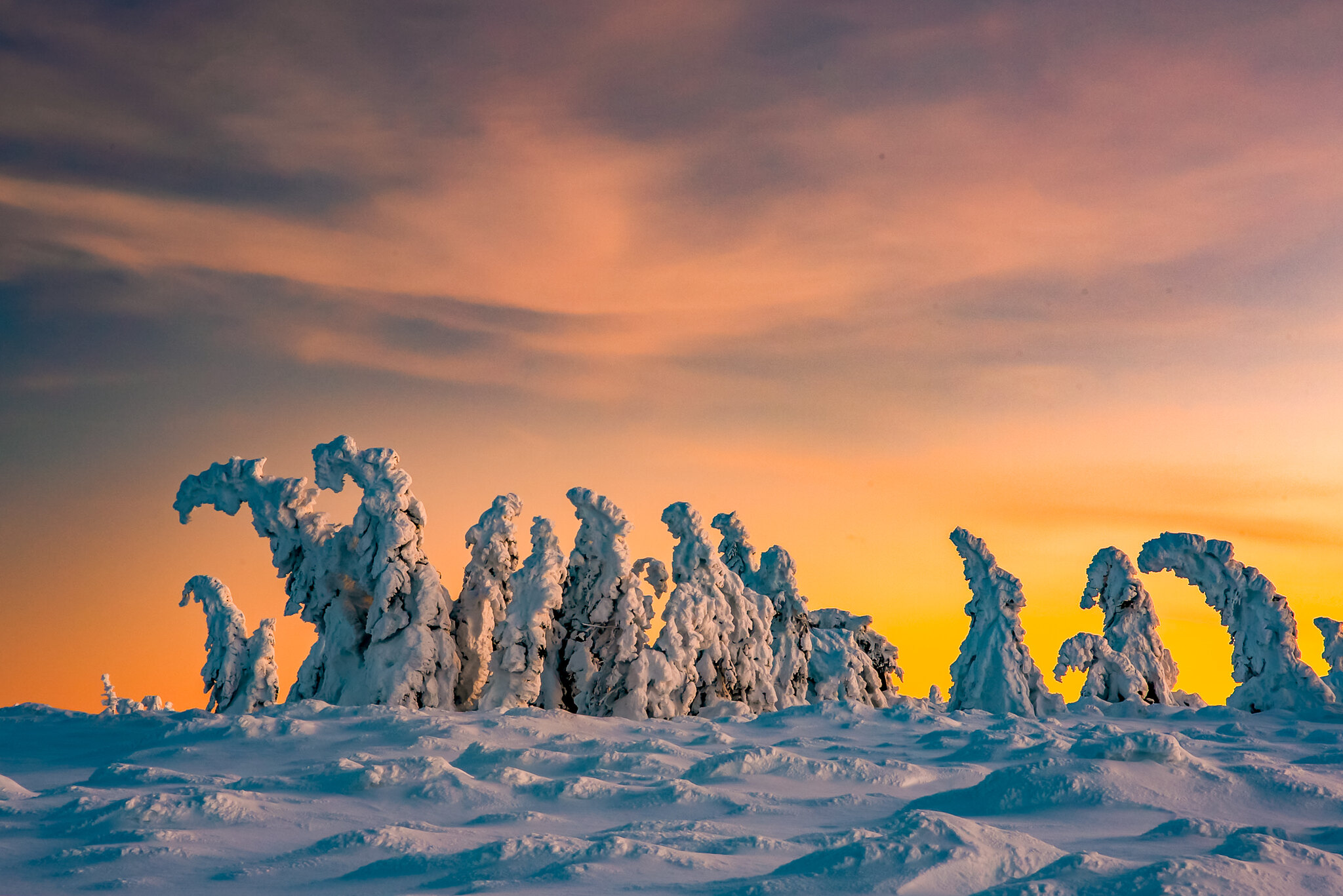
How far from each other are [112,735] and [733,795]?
49.6 ft

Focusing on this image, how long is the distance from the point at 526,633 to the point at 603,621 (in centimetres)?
210

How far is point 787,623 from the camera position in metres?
35.2

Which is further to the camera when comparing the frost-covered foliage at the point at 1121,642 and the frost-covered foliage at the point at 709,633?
the frost-covered foliage at the point at 1121,642

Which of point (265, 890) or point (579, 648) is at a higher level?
point (579, 648)

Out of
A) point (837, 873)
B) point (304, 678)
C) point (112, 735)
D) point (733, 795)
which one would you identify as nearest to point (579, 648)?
point (304, 678)

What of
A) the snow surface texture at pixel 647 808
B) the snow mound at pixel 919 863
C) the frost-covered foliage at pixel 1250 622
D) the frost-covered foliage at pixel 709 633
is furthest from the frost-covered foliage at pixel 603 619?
the frost-covered foliage at pixel 1250 622

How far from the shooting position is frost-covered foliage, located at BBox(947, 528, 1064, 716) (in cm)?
3300

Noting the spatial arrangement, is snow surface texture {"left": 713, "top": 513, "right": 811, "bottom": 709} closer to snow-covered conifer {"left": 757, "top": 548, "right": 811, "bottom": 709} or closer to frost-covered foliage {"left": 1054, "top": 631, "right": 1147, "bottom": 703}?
snow-covered conifer {"left": 757, "top": 548, "right": 811, "bottom": 709}

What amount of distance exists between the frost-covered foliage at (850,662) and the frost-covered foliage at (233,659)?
17.3 metres

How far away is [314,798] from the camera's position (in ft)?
49.8

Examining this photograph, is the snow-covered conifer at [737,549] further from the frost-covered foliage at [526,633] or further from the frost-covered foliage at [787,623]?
the frost-covered foliage at [526,633]

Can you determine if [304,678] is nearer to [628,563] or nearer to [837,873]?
[628,563]

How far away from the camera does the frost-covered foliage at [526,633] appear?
26016mm

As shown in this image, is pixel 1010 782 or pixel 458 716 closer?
pixel 1010 782
